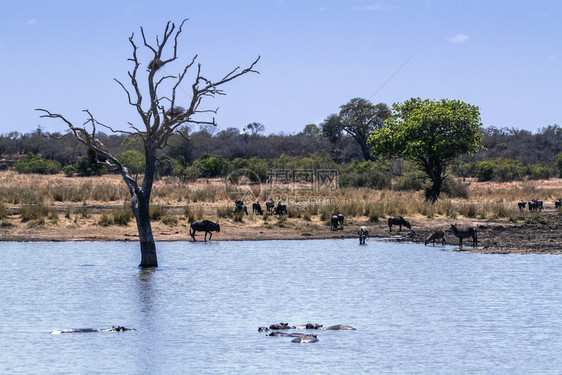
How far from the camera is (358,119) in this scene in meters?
75.6

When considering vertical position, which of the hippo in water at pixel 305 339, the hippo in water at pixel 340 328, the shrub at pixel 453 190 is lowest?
the hippo in water at pixel 305 339

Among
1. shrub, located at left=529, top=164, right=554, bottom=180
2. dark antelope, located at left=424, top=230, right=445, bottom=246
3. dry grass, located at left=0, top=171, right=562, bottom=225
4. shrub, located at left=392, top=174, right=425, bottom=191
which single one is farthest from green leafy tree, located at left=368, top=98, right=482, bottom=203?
shrub, located at left=529, top=164, right=554, bottom=180

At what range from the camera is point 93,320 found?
535 inches

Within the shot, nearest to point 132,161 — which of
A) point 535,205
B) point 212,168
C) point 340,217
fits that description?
point 212,168

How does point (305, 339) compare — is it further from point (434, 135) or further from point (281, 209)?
point (434, 135)

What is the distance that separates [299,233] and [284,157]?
109 feet

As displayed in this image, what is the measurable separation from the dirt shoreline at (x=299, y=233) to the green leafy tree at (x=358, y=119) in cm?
4542

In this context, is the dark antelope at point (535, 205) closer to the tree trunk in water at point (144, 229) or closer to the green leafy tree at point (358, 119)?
the tree trunk in water at point (144, 229)

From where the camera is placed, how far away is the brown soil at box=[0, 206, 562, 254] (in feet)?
79.6

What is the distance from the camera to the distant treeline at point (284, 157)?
52.9 metres

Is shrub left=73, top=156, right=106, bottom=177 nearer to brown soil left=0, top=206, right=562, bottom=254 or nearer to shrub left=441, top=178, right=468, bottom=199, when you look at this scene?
brown soil left=0, top=206, right=562, bottom=254

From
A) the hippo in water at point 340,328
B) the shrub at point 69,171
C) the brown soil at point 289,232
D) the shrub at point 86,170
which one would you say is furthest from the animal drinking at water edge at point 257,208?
the shrub at point 69,171

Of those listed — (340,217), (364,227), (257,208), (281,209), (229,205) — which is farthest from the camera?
(229,205)

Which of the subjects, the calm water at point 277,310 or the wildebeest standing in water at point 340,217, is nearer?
the calm water at point 277,310
